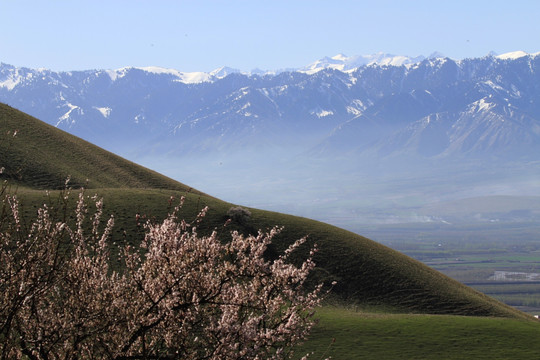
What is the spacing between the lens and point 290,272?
1692 cm

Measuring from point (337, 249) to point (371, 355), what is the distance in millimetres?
27513

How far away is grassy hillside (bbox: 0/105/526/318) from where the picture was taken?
183 ft

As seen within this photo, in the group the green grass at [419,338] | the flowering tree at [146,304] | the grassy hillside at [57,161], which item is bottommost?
the green grass at [419,338]

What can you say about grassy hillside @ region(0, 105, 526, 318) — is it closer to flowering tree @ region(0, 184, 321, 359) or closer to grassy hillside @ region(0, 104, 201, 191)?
grassy hillside @ region(0, 104, 201, 191)

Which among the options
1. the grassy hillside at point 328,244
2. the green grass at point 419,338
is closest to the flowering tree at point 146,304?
the green grass at point 419,338

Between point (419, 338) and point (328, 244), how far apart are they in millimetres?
24413

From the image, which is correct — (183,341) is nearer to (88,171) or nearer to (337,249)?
(337,249)

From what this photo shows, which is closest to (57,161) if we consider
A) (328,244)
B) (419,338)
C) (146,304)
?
(328,244)

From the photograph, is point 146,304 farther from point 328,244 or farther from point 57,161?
point 57,161

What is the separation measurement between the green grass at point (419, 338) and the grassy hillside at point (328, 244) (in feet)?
26.7

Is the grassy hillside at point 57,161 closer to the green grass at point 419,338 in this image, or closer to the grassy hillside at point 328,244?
the grassy hillside at point 328,244

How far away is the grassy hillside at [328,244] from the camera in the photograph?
2191 inches

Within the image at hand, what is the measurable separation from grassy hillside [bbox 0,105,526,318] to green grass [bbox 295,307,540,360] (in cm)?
815

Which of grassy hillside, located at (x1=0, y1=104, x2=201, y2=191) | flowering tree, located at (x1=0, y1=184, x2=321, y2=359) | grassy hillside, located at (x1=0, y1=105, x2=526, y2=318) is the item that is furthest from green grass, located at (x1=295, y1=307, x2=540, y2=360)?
grassy hillside, located at (x1=0, y1=104, x2=201, y2=191)
